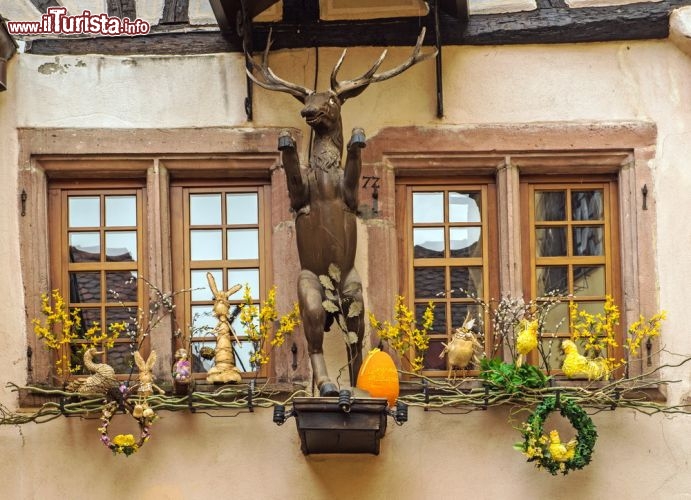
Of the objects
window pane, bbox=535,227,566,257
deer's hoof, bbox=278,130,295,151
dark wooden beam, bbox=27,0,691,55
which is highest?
dark wooden beam, bbox=27,0,691,55

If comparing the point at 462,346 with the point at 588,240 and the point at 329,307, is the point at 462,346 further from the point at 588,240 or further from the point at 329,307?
the point at 588,240

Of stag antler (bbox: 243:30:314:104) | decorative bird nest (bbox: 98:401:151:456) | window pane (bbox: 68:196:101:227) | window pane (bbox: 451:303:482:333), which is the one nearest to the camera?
decorative bird nest (bbox: 98:401:151:456)

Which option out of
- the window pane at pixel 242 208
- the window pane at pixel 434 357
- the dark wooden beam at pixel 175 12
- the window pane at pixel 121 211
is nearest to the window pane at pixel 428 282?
the window pane at pixel 434 357

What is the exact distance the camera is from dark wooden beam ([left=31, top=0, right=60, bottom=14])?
924 centimetres

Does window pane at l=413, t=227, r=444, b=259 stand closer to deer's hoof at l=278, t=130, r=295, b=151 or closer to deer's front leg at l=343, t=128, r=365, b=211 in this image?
deer's front leg at l=343, t=128, r=365, b=211

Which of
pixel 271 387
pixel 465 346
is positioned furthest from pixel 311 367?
pixel 465 346

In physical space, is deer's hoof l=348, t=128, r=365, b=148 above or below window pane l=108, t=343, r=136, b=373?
above

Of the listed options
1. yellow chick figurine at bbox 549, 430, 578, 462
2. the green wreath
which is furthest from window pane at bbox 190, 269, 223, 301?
yellow chick figurine at bbox 549, 430, 578, 462

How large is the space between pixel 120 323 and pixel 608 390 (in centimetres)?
260

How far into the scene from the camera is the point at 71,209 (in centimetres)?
921

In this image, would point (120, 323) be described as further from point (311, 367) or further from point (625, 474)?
point (625, 474)

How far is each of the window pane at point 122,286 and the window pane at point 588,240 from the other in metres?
2.39

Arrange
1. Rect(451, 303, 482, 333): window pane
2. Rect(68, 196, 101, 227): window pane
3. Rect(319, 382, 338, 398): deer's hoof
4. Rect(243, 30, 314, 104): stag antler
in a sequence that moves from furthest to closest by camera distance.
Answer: Rect(68, 196, 101, 227): window pane → Rect(451, 303, 482, 333): window pane → Rect(243, 30, 314, 104): stag antler → Rect(319, 382, 338, 398): deer's hoof

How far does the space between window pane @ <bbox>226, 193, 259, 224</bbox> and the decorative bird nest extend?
1314 millimetres
